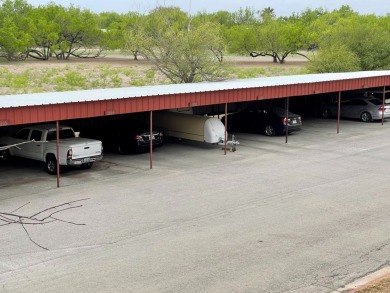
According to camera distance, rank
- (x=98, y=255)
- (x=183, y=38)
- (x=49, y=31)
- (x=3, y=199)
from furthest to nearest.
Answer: (x=49, y=31)
(x=183, y=38)
(x=3, y=199)
(x=98, y=255)

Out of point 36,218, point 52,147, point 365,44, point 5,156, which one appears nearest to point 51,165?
point 52,147

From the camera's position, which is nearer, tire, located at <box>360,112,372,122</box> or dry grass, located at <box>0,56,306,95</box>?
tire, located at <box>360,112,372,122</box>

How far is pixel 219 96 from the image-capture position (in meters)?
23.3

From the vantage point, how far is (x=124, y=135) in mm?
24000

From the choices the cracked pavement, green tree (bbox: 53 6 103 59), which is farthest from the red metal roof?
green tree (bbox: 53 6 103 59)

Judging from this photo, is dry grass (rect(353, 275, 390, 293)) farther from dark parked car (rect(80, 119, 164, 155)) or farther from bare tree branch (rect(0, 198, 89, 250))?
dark parked car (rect(80, 119, 164, 155))

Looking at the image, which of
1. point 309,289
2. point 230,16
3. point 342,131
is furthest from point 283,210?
point 230,16

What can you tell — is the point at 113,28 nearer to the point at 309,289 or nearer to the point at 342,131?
the point at 342,131

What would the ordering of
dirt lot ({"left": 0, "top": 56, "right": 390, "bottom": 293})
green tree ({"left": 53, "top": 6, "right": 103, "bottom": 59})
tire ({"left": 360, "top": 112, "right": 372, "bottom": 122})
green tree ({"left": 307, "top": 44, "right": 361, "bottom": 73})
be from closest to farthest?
tire ({"left": 360, "top": 112, "right": 372, "bottom": 122})
green tree ({"left": 307, "top": 44, "right": 361, "bottom": 73})
dirt lot ({"left": 0, "top": 56, "right": 390, "bottom": 293})
green tree ({"left": 53, "top": 6, "right": 103, "bottom": 59})

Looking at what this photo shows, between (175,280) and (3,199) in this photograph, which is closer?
(175,280)

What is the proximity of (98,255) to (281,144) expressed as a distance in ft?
49.3

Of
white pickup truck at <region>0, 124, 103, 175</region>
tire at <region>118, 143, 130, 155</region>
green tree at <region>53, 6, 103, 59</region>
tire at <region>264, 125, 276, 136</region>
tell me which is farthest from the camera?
green tree at <region>53, 6, 103, 59</region>

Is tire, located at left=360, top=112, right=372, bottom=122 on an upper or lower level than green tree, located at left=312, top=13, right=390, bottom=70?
lower

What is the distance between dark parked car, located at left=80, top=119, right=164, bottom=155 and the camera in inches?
935
